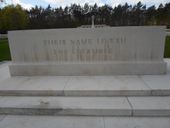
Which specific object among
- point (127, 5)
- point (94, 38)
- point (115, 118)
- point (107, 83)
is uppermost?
point (127, 5)

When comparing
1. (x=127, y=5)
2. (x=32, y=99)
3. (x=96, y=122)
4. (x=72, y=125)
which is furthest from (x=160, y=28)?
(x=127, y=5)

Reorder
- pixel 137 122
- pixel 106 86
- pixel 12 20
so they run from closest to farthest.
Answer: pixel 137 122, pixel 106 86, pixel 12 20

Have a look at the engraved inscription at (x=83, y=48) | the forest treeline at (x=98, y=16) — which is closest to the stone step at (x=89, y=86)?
the engraved inscription at (x=83, y=48)

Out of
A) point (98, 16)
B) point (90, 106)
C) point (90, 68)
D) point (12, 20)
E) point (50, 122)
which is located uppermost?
point (98, 16)

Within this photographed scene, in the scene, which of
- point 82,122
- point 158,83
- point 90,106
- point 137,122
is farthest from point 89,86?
point 158,83

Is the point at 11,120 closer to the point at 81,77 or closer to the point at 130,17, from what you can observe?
the point at 81,77

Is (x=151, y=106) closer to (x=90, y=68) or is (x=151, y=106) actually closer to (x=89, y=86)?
(x=89, y=86)

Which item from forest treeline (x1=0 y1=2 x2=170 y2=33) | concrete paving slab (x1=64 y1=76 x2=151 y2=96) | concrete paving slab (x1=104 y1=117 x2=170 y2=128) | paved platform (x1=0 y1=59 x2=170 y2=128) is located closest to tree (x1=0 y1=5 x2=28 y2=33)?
forest treeline (x1=0 y1=2 x2=170 y2=33)

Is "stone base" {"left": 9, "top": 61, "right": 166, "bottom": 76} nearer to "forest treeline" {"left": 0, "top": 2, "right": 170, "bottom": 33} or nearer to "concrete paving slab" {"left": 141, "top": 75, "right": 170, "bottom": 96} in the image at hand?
"concrete paving slab" {"left": 141, "top": 75, "right": 170, "bottom": 96}

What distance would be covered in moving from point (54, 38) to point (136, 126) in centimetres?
287

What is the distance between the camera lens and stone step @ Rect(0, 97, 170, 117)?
2.78 metres

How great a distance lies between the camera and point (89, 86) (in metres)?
3.51

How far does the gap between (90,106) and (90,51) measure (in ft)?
5.78

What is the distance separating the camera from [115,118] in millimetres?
2748
